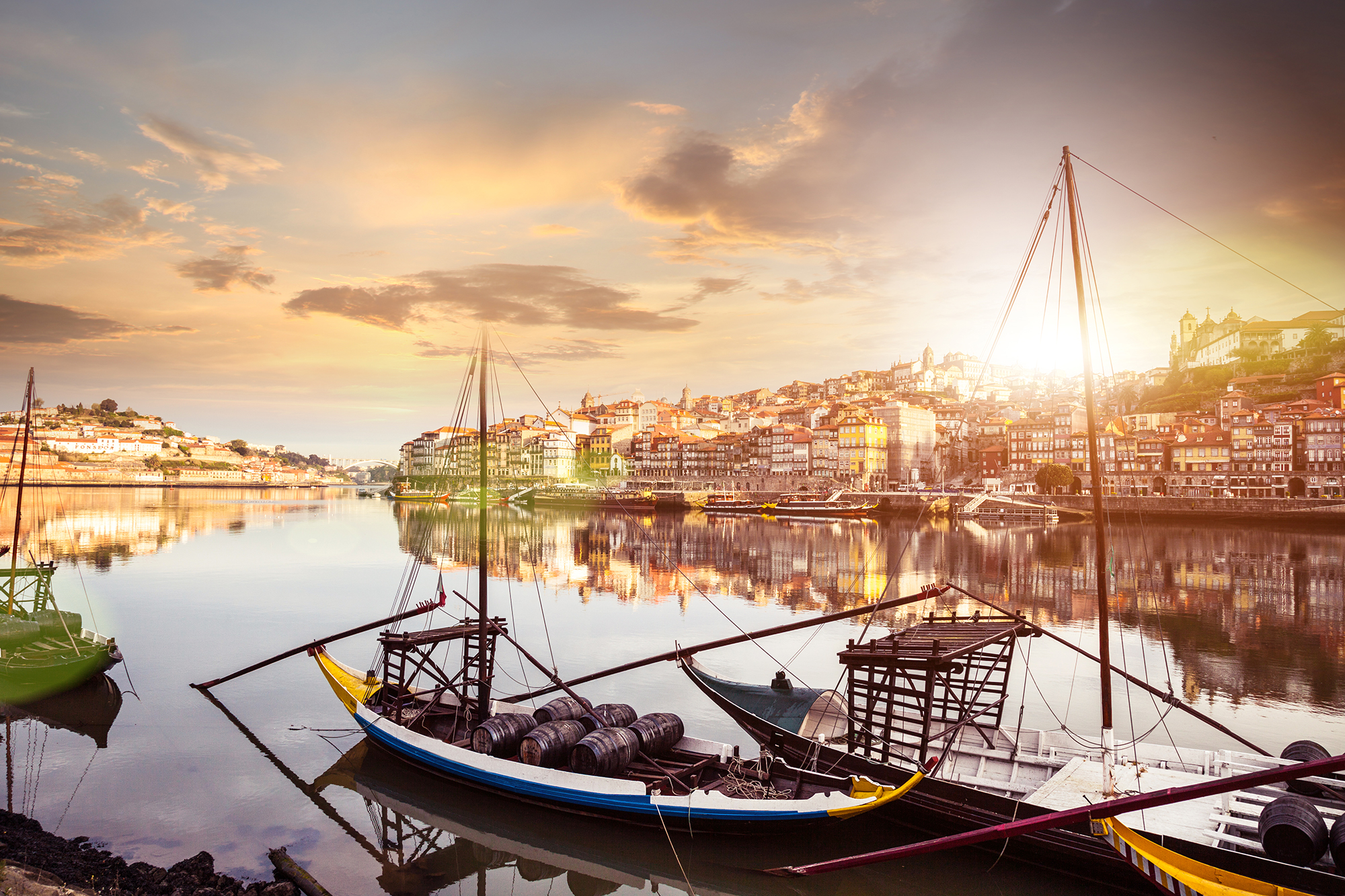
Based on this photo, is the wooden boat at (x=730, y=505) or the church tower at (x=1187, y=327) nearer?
the wooden boat at (x=730, y=505)

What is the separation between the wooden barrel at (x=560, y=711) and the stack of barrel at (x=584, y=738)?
0.07 feet

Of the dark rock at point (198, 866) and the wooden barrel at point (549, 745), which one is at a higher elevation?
the wooden barrel at point (549, 745)

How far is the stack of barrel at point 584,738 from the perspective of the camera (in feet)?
30.3

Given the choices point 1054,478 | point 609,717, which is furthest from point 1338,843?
point 1054,478

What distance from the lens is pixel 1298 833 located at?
6203 millimetres

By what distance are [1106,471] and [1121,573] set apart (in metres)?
49.8

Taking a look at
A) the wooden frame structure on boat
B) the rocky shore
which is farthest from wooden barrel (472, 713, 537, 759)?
the wooden frame structure on boat

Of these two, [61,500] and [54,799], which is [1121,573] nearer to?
[54,799]

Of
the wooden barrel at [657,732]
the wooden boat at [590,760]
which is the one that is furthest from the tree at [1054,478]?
the wooden boat at [590,760]

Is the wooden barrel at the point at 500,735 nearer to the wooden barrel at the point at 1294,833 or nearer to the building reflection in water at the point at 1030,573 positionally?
the wooden barrel at the point at 1294,833

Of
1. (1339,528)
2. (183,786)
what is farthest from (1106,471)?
(183,786)

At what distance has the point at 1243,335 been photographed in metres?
104

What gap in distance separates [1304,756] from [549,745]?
8.46m

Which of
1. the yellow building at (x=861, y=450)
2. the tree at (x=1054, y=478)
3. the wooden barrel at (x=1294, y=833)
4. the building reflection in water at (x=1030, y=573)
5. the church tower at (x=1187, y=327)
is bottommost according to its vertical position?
the building reflection in water at (x=1030, y=573)
